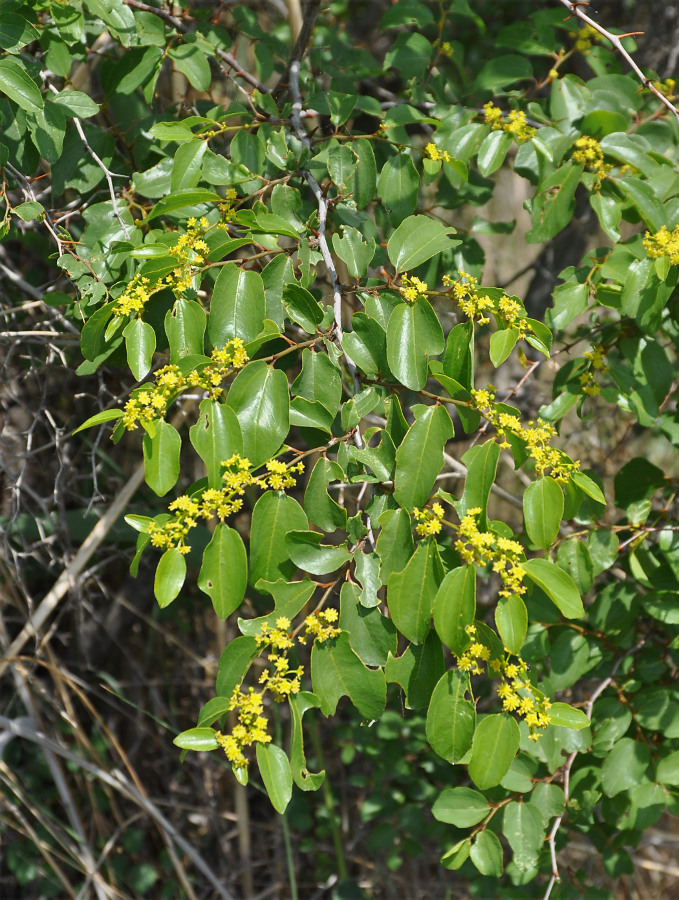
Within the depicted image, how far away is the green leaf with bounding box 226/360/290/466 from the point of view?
85cm

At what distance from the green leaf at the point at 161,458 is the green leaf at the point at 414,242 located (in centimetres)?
34

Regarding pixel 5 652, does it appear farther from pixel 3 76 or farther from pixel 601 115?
pixel 601 115

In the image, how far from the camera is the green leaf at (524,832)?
3.83 ft

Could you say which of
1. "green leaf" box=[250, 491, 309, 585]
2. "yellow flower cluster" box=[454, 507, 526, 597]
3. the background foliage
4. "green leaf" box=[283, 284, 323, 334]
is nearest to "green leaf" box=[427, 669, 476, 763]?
the background foliage

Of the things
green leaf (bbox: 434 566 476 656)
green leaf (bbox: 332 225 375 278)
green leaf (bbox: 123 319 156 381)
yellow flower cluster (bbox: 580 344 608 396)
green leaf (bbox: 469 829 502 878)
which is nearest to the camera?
green leaf (bbox: 434 566 476 656)

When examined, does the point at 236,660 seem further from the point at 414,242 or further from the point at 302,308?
the point at 414,242

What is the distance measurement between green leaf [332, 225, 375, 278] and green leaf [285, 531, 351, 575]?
357mm

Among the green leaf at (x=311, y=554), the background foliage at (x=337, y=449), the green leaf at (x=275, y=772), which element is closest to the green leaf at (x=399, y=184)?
the background foliage at (x=337, y=449)

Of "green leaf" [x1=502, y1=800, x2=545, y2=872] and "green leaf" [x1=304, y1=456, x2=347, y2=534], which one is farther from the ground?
"green leaf" [x1=304, y1=456, x2=347, y2=534]

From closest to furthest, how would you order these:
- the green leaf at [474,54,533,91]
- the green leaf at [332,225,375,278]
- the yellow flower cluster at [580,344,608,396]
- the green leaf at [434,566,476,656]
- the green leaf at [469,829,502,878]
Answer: the green leaf at [434,566,476,656]
the green leaf at [332,225,375,278]
the green leaf at [469,829,502,878]
the yellow flower cluster at [580,344,608,396]
the green leaf at [474,54,533,91]

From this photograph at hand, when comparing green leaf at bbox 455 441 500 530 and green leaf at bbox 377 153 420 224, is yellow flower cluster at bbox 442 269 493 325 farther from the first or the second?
green leaf at bbox 377 153 420 224

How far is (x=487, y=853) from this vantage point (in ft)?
3.70

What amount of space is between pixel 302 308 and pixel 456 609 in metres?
0.39

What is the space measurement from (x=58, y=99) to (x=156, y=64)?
20 centimetres
